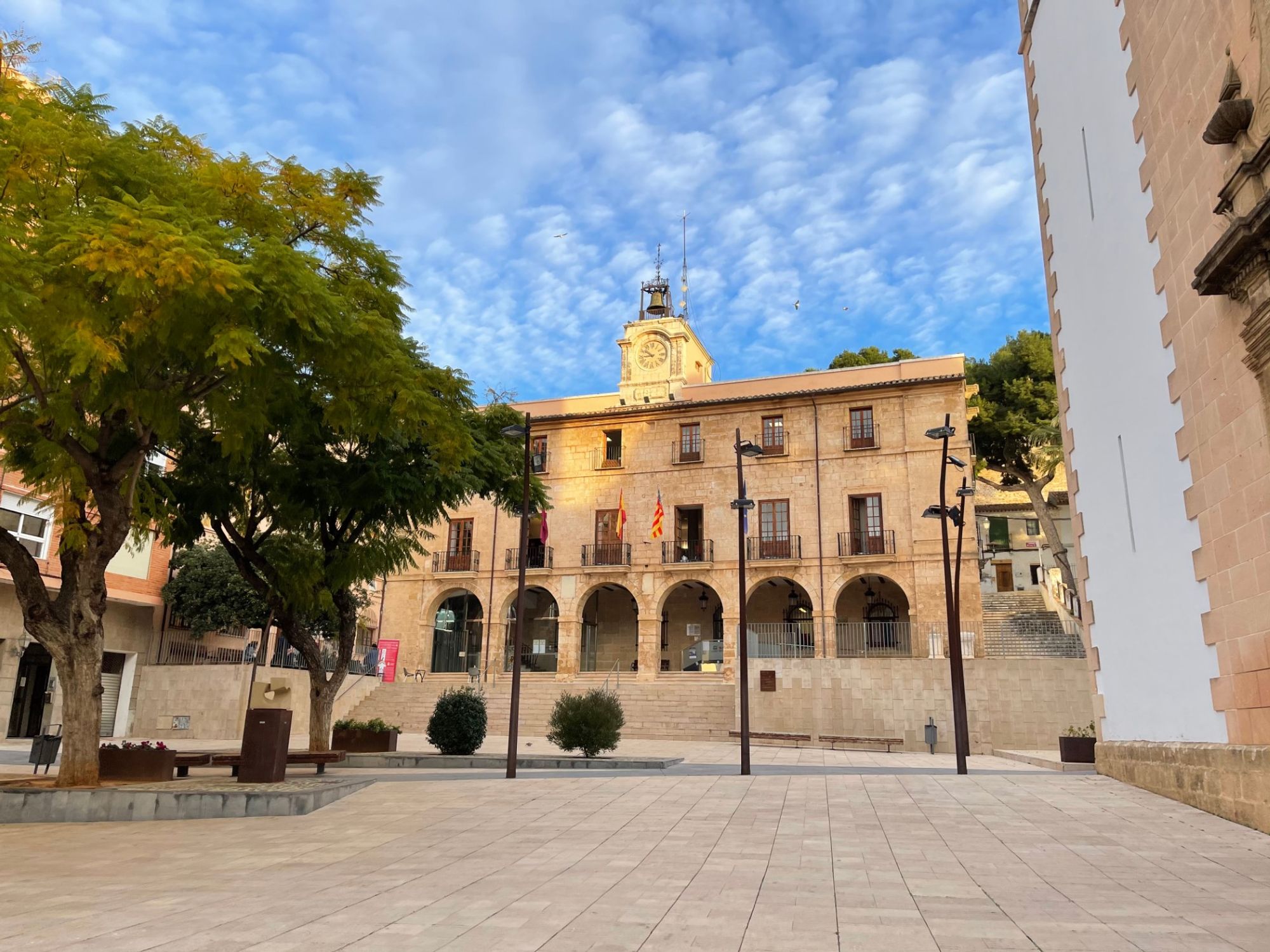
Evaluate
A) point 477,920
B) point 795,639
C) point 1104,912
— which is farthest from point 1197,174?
point 795,639

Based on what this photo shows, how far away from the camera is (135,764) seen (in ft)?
36.4

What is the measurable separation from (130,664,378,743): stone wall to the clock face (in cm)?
1818

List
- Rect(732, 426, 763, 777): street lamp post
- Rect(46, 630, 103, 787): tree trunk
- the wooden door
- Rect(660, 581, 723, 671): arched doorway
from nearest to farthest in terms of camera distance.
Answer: Rect(46, 630, 103, 787): tree trunk → Rect(732, 426, 763, 777): street lamp post → Rect(660, 581, 723, 671): arched doorway → the wooden door

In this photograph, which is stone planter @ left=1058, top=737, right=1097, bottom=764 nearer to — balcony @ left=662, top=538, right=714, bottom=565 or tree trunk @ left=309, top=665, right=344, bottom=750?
tree trunk @ left=309, top=665, right=344, bottom=750

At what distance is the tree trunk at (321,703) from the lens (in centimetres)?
1554

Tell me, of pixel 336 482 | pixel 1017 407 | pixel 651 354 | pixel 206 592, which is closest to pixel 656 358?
pixel 651 354

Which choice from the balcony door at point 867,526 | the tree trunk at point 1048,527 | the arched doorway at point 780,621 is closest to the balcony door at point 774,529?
the arched doorway at point 780,621

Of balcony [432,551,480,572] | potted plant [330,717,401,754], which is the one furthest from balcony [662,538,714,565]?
potted plant [330,717,401,754]

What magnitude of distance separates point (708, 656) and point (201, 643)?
1683 centimetres

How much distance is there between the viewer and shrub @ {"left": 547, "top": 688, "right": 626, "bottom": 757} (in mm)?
16938

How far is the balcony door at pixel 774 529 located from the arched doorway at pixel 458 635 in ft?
37.9

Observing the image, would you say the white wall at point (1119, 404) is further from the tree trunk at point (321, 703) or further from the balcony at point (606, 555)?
the balcony at point (606, 555)

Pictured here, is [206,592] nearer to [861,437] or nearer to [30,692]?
[30,692]

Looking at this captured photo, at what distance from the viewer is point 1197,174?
863 cm
